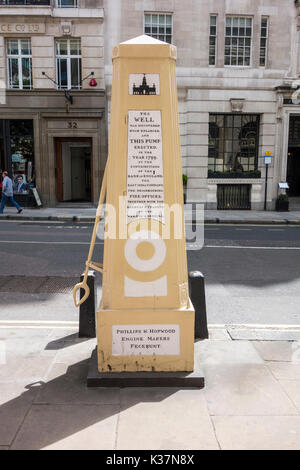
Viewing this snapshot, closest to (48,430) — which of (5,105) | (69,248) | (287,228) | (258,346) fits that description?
(258,346)

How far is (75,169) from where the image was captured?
72.3 feet

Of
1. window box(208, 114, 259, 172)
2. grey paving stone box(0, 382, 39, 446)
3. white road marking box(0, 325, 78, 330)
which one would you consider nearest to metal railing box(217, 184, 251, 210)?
window box(208, 114, 259, 172)

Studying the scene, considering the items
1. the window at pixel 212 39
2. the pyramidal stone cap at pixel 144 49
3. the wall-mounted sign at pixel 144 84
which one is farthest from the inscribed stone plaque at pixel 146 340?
the window at pixel 212 39

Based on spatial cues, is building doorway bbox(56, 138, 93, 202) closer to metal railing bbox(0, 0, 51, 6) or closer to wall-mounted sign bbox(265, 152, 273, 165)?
metal railing bbox(0, 0, 51, 6)

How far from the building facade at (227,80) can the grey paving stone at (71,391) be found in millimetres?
16661

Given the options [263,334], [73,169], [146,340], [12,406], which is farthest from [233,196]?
[12,406]

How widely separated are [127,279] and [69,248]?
671cm

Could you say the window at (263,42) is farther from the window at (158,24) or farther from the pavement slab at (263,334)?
the pavement slab at (263,334)

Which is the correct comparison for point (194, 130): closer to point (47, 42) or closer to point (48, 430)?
point (47, 42)

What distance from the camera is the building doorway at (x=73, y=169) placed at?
809 inches

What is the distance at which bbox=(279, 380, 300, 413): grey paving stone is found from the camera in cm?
330

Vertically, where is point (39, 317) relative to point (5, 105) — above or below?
below

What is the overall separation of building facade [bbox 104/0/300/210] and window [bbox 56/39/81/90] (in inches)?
58.1

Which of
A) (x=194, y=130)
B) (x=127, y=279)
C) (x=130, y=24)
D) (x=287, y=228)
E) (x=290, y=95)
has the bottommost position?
(x=287, y=228)
